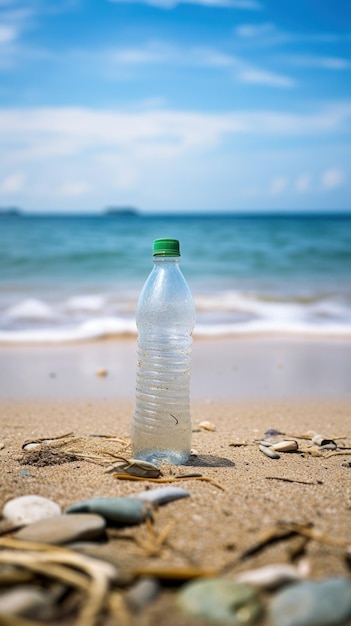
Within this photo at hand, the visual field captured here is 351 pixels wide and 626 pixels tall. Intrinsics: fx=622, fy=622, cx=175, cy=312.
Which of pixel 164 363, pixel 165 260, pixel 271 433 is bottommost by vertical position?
pixel 271 433

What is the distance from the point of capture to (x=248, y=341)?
24.5ft

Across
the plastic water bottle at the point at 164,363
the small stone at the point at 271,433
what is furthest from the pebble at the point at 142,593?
the small stone at the point at 271,433

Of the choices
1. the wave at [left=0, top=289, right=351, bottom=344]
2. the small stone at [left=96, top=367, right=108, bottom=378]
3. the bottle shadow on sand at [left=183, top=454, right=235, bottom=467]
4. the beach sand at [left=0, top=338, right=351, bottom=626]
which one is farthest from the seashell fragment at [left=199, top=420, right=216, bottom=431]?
the wave at [left=0, top=289, right=351, bottom=344]

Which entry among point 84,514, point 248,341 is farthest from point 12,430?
point 248,341

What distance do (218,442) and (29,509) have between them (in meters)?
1.71

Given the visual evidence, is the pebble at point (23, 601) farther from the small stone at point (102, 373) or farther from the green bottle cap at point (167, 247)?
the small stone at point (102, 373)

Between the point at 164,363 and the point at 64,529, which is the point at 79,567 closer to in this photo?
the point at 64,529

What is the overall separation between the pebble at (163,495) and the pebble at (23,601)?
0.66 metres

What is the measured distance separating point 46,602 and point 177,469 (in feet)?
4.18

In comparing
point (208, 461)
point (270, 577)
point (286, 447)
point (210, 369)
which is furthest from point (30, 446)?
point (210, 369)

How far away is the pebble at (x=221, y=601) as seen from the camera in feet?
4.74

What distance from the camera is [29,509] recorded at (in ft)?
6.72

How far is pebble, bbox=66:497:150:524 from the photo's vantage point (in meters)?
1.98

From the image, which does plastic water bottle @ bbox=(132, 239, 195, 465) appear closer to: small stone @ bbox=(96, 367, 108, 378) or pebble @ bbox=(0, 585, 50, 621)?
pebble @ bbox=(0, 585, 50, 621)
